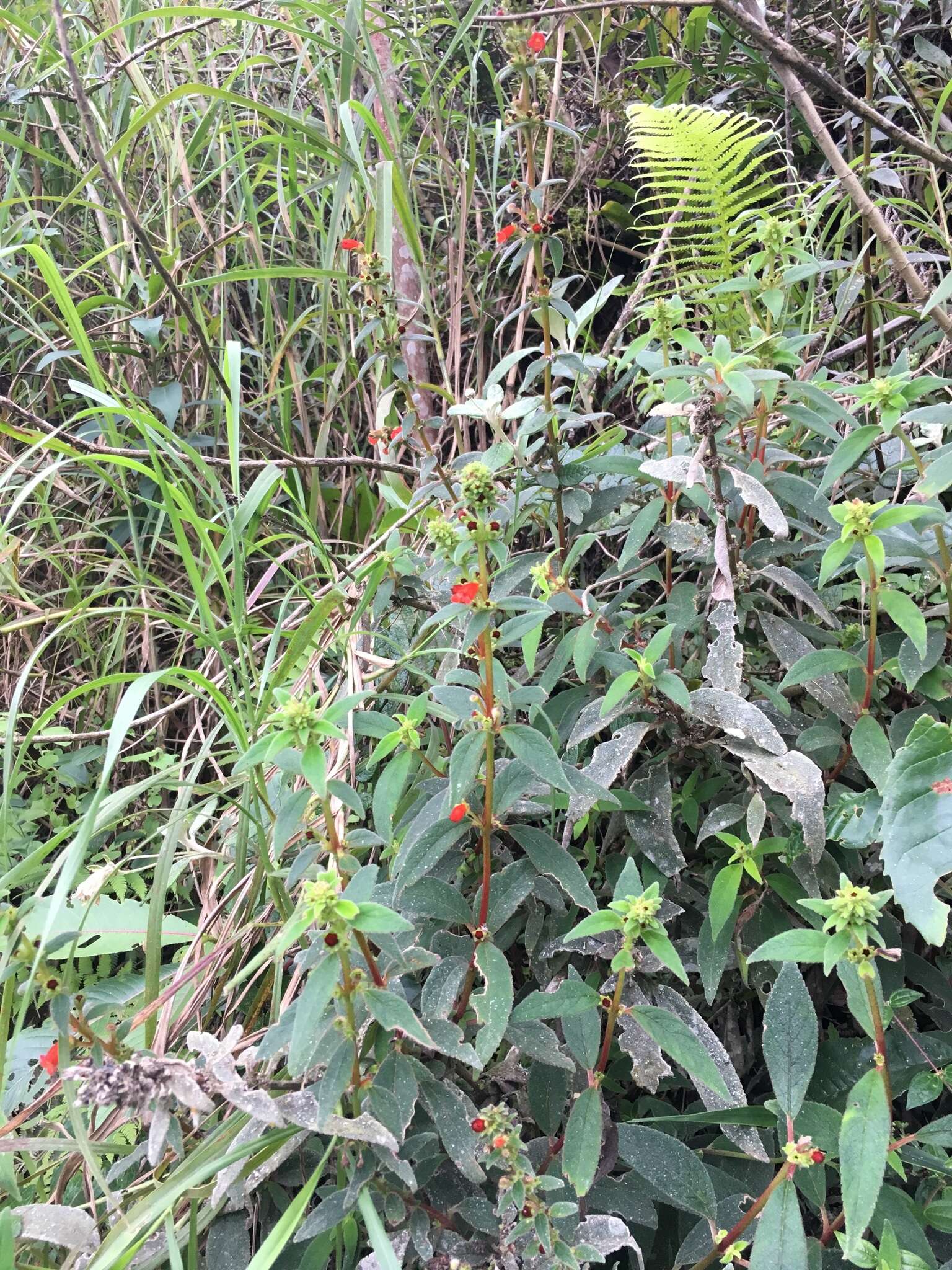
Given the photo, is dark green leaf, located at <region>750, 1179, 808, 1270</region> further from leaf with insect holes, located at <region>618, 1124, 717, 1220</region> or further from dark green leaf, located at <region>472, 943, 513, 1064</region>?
dark green leaf, located at <region>472, 943, 513, 1064</region>

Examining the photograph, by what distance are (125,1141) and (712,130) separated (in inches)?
65.1

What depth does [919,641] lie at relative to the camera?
76 centimetres

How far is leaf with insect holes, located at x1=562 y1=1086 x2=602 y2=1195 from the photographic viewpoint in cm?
71

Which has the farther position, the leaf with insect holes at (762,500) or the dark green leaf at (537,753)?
the leaf with insect holes at (762,500)

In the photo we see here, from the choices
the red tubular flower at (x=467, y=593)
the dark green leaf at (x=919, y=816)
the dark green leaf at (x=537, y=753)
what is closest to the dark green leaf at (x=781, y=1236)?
the dark green leaf at (x=919, y=816)

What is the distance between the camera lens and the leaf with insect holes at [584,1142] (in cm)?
71

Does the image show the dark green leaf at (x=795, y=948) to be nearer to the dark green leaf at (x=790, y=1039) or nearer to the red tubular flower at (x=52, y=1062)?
the dark green leaf at (x=790, y=1039)

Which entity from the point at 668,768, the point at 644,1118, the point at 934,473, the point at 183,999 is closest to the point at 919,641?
the point at 934,473

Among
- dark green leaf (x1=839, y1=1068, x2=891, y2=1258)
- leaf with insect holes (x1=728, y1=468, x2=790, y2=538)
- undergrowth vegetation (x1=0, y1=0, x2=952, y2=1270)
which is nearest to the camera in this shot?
dark green leaf (x1=839, y1=1068, x2=891, y2=1258)

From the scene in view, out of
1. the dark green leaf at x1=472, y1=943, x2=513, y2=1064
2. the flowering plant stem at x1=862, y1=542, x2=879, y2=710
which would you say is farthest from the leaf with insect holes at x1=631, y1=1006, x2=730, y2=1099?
the flowering plant stem at x1=862, y1=542, x2=879, y2=710

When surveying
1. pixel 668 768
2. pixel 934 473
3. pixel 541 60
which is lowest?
pixel 668 768

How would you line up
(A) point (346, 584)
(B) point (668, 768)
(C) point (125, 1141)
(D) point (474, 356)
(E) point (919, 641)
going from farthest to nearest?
(D) point (474, 356), (A) point (346, 584), (C) point (125, 1141), (B) point (668, 768), (E) point (919, 641)

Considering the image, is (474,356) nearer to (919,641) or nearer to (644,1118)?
(919,641)

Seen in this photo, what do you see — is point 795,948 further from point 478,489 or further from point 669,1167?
point 478,489
